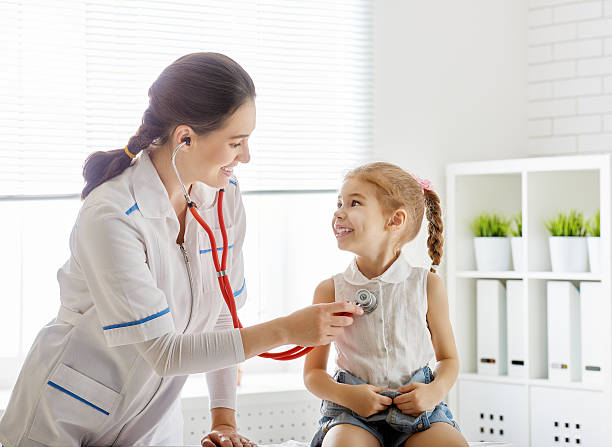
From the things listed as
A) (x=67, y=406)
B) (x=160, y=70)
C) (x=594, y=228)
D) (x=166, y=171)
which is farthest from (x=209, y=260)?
(x=594, y=228)

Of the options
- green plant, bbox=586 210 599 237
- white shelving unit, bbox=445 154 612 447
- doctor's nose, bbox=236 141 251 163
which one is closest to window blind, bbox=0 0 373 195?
white shelving unit, bbox=445 154 612 447

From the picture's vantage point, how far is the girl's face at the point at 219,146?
1627mm

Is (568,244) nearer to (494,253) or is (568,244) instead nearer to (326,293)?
(494,253)

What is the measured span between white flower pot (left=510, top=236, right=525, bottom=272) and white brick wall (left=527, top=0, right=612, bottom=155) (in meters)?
0.56

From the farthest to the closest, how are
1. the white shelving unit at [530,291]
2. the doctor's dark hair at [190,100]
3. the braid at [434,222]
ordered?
1. the white shelving unit at [530,291]
2. the braid at [434,222]
3. the doctor's dark hair at [190,100]

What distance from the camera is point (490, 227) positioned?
325 cm

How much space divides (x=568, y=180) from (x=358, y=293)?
175cm

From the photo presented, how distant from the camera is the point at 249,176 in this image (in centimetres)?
296

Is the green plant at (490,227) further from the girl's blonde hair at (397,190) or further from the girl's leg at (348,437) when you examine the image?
the girl's leg at (348,437)

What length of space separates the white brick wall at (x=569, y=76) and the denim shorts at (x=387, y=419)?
194 centimetres

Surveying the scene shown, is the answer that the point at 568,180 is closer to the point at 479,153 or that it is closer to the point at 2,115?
the point at 479,153

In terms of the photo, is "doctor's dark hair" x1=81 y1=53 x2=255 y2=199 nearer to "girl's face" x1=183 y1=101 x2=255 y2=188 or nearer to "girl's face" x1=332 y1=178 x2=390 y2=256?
"girl's face" x1=183 y1=101 x2=255 y2=188

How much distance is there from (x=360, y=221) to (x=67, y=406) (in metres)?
0.83

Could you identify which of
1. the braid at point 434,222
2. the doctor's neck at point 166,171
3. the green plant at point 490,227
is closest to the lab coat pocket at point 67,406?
the doctor's neck at point 166,171
